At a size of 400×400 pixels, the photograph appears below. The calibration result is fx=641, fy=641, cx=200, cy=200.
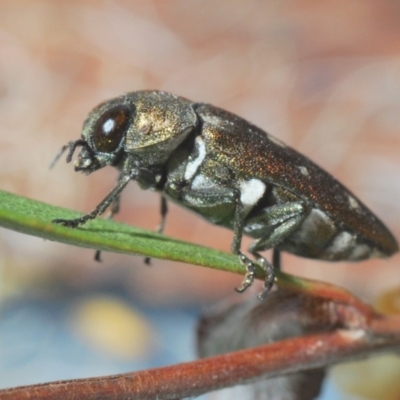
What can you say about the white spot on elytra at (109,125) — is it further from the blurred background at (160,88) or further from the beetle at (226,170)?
the blurred background at (160,88)

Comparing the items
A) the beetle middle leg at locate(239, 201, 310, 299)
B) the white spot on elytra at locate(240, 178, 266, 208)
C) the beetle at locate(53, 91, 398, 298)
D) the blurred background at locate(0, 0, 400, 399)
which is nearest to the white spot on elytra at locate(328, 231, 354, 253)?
the beetle at locate(53, 91, 398, 298)

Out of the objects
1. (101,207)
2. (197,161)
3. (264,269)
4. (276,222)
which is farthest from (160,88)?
(264,269)

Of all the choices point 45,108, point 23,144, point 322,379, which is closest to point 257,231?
point 322,379

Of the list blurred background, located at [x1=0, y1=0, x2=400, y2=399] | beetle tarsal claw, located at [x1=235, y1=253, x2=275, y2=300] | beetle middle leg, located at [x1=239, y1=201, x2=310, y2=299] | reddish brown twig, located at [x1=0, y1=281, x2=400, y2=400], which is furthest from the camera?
blurred background, located at [x1=0, y1=0, x2=400, y2=399]

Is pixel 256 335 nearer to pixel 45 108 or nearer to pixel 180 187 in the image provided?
pixel 180 187

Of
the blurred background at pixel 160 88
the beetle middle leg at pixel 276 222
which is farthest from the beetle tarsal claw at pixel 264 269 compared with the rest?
the blurred background at pixel 160 88

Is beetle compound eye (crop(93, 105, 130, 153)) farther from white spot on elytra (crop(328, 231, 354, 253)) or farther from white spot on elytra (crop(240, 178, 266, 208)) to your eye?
white spot on elytra (crop(328, 231, 354, 253))

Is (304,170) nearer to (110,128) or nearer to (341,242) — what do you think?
(341,242)
